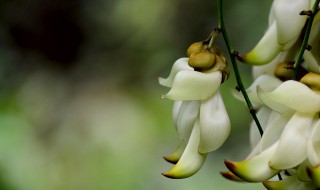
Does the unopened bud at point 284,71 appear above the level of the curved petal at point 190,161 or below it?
above

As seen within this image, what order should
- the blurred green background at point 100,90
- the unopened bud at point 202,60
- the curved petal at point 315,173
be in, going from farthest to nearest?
the blurred green background at point 100,90, the unopened bud at point 202,60, the curved petal at point 315,173

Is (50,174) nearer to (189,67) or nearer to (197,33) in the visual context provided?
(197,33)

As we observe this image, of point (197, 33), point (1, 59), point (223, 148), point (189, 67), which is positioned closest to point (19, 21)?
point (1, 59)

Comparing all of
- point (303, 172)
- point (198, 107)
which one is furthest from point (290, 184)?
point (198, 107)

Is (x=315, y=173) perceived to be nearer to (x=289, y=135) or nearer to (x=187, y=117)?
(x=289, y=135)

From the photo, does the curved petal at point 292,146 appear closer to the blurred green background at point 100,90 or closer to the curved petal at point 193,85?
the curved petal at point 193,85

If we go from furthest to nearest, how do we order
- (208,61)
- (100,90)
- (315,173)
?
(100,90) → (208,61) → (315,173)

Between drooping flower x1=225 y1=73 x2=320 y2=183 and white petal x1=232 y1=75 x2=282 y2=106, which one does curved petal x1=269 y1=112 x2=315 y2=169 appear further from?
white petal x1=232 y1=75 x2=282 y2=106

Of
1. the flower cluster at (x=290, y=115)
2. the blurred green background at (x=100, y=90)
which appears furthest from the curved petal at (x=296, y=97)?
the blurred green background at (x=100, y=90)
